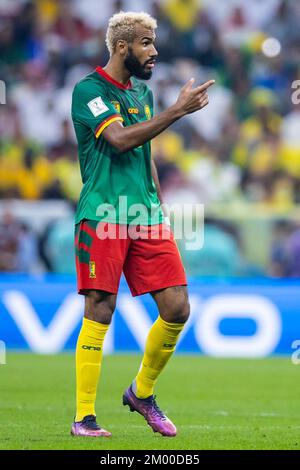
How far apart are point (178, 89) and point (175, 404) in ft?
30.3

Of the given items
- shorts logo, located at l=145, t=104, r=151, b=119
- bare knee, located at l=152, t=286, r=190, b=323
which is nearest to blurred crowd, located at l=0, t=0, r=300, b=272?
shorts logo, located at l=145, t=104, r=151, b=119

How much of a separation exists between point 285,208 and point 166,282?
27.2 feet

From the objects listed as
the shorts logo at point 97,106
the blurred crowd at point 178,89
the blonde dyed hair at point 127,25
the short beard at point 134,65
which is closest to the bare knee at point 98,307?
the shorts logo at point 97,106

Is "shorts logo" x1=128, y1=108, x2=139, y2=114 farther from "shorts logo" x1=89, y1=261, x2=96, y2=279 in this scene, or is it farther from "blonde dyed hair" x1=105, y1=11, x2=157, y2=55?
"shorts logo" x1=89, y1=261, x2=96, y2=279

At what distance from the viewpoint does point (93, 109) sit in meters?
6.16

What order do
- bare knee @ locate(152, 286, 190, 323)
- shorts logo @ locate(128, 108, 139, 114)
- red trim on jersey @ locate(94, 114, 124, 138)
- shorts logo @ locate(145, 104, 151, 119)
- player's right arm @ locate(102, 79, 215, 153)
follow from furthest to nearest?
shorts logo @ locate(145, 104, 151, 119)
shorts logo @ locate(128, 108, 139, 114)
bare knee @ locate(152, 286, 190, 323)
red trim on jersey @ locate(94, 114, 124, 138)
player's right arm @ locate(102, 79, 215, 153)

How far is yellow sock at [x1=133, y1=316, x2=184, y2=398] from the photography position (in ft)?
20.7

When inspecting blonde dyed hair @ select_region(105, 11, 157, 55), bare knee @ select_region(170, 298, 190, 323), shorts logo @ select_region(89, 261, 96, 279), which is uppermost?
blonde dyed hair @ select_region(105, 11, 157, 55)

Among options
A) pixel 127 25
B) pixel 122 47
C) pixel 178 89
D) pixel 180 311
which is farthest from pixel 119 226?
pixel 178 89

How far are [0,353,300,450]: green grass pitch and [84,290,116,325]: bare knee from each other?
692mm

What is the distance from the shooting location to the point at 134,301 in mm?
12023

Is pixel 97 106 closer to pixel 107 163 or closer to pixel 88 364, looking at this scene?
pixel 107 163

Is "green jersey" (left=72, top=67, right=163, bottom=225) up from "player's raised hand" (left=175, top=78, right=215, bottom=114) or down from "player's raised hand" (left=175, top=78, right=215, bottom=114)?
down

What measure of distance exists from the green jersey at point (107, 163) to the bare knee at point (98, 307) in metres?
0.44
